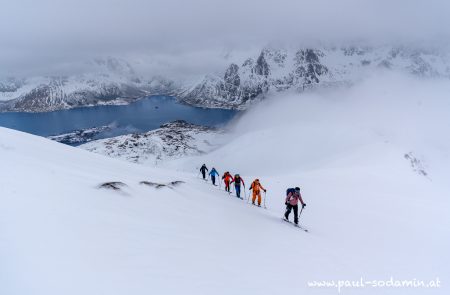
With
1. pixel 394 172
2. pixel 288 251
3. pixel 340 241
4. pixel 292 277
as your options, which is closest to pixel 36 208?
pixel 292 277

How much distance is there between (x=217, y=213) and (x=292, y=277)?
26.4ft

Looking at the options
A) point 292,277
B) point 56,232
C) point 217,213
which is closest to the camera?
point 56,232

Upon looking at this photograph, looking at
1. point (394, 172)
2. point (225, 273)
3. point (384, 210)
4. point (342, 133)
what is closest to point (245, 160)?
point (342, 133)

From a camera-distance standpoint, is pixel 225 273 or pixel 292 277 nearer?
pixel 225 273

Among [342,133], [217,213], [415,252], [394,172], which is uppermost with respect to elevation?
[342,133]

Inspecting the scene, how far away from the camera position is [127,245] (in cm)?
1005

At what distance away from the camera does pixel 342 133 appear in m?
137

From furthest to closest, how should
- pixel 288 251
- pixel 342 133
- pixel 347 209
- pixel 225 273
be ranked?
pixel 342 133, pixel 347 209, pixel 288 251, pixel 225 273

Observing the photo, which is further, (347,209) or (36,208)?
(347,209)

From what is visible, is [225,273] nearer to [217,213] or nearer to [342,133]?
[217,213]

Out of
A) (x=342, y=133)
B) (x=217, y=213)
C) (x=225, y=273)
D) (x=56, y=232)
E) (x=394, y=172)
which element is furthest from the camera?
(x=342, y=133)

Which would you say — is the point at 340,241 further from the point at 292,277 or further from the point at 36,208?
the point at 36,208

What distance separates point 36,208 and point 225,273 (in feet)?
20.9

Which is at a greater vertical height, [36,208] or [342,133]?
[342,133]
